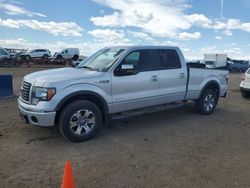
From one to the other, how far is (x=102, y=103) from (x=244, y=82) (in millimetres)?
7910

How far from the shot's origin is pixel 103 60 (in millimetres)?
6523

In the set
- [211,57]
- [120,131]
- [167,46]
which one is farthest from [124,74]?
[211,57]

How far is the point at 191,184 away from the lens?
3986 millimetres

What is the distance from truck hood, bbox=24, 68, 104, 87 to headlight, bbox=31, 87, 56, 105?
0.31 ft

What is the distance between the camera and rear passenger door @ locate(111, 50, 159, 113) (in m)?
6.09

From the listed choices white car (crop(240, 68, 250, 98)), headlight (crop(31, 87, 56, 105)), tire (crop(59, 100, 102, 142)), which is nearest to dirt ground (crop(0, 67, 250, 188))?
tire (crop(59, 100, 102, 142))

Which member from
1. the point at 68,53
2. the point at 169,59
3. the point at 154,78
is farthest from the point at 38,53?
the point at 154,78

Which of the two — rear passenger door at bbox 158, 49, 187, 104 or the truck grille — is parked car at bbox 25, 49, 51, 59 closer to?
rear passenger door at bbox 158, 49, 187, 104

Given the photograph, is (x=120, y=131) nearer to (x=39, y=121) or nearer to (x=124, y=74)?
(x=124, y=74)

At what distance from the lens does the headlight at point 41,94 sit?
5.23 meters

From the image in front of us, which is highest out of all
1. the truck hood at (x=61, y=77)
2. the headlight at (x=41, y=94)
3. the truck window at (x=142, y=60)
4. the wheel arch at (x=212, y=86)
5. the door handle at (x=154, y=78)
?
the truck window at (x=142, y=60)

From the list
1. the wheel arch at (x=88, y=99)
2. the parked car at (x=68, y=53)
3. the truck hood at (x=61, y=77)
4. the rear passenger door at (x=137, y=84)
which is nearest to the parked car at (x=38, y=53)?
the parked car at (x=68, y=53)

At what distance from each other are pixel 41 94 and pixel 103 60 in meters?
1.80

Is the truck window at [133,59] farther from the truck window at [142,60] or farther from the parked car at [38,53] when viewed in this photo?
the parked car at [38,53]
